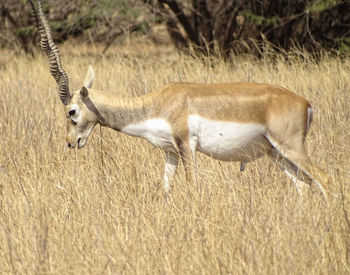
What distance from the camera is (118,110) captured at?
5.14 m

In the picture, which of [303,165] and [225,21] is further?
[225,21]

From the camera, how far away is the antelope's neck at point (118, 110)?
5.08m

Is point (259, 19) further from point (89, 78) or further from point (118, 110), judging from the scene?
point (118, 110)

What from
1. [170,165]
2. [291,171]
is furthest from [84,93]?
[291,171]

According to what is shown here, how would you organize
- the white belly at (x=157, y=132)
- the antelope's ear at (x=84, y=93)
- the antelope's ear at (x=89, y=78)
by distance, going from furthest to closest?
the antelope's ear at (x=89, y=78)
the antelope's ear at (x=84, y=93)
the white belly at (x=157, y=132)

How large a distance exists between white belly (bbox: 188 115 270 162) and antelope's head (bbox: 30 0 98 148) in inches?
32.5

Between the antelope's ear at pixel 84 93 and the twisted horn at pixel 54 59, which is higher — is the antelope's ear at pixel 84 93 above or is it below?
below

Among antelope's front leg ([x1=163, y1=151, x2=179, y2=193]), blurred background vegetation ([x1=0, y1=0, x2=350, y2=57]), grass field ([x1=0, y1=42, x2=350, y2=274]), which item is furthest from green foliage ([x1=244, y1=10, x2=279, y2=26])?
antelope's front leg ([x1=163, y1=151, x2=179, y2=193])

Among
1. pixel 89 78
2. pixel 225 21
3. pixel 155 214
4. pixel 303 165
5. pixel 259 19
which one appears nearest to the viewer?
pixel 155 214

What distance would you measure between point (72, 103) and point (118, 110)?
0.36m

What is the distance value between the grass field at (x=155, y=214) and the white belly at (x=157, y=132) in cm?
29

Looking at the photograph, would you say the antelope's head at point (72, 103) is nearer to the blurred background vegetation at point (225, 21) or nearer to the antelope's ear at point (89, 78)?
the antelope's ear at point (89, 78)

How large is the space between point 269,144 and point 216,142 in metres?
0.39

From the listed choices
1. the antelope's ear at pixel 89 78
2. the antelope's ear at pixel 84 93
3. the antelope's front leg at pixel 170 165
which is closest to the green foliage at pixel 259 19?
the antelope's ear at pixel 89 78
